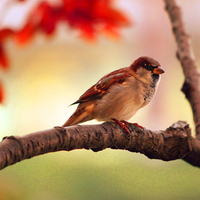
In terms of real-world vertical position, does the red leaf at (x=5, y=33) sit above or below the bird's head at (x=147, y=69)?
above

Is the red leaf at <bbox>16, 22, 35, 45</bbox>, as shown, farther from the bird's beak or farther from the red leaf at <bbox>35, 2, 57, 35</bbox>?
the bird's beak

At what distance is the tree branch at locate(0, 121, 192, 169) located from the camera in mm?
548

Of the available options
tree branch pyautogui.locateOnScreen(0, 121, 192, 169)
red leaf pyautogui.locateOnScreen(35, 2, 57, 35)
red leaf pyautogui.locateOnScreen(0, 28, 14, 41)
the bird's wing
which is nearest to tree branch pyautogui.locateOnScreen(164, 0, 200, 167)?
tree branch pyautogui.locateOnScreen(0, 121, 192, 169)

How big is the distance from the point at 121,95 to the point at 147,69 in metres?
0.14

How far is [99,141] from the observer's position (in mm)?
725

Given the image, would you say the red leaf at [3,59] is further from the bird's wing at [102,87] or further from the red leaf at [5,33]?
the bird's wing at [102,87]

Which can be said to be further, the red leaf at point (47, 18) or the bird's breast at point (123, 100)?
the red leaf at point (47, 18)

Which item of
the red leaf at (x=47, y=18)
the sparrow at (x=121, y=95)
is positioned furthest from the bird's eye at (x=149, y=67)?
the red leaf at (x=47, y=18)

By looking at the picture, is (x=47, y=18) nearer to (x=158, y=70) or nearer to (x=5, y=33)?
(x=5, y=33)

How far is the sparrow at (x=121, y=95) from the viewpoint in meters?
1.04

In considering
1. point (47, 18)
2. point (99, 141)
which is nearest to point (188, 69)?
point (99, 141)

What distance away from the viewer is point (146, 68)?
3.51 feet

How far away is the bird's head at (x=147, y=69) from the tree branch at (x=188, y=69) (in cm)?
10

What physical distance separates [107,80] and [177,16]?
365 millimetres
